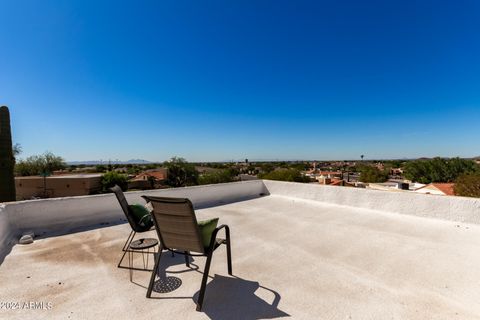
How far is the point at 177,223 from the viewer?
1826mm

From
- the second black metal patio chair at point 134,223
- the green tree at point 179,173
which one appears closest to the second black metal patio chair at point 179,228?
the second black metal patio chair at point 134,223

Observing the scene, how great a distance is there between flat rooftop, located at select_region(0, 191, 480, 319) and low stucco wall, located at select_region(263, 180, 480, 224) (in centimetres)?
41

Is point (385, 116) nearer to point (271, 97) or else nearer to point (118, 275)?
point (271, 97)

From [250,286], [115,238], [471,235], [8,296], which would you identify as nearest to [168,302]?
[250,286]

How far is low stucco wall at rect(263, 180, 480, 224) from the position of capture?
13.8ft

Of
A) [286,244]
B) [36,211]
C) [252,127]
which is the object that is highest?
[252,127]

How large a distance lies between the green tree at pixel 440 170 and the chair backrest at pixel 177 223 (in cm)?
4227

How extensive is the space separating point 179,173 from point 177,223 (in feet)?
89.7

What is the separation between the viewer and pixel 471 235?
140 inches

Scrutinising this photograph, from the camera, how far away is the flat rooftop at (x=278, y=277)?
1.74 meters

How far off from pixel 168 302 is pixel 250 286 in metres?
0.75

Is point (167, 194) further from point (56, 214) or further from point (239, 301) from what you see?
point (239, 301)

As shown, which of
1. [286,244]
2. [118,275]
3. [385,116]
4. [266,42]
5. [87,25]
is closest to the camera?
[118,275]

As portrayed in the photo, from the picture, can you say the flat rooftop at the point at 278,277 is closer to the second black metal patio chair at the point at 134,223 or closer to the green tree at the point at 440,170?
→ the second black metal patio chair at the point at 134,223
